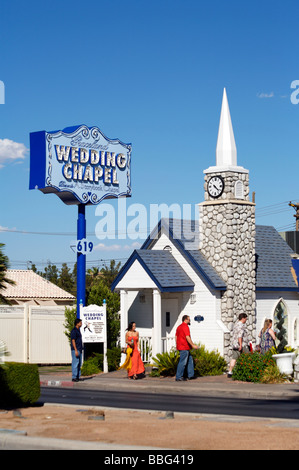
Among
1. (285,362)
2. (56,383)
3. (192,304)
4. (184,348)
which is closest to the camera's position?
(285,362)

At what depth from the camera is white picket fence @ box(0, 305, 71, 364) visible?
30739mm

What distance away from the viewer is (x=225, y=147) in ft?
90.8

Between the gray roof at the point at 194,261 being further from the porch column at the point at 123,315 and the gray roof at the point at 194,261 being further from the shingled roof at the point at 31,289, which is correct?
the shingled roof at the point at 31,289

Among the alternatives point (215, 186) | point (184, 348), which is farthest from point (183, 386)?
point (215, 186)

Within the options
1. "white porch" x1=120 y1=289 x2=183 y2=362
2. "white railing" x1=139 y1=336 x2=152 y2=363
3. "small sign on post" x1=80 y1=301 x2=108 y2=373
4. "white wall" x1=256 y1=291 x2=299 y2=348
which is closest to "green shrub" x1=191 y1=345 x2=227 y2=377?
"white porch" x1=120 y1=289 x2=183 y2=362

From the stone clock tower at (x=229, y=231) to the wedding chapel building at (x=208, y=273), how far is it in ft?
0.11

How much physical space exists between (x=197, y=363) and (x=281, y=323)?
270 inches

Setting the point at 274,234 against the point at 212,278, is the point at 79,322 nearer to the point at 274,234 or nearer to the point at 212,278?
the point at 212,278

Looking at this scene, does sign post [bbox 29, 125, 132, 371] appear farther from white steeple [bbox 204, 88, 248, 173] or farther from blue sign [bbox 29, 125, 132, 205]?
white steeple [bbox 204, 88, 248, 173]

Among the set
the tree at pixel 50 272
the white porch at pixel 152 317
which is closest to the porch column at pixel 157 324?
the white porch at pixel 152 317

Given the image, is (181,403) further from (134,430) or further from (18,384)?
(134,430)

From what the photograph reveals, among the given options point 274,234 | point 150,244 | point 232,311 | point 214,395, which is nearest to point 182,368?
point 214,395

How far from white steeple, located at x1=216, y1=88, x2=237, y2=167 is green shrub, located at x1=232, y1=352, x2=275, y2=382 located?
8.05m

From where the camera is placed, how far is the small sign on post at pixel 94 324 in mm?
25453
